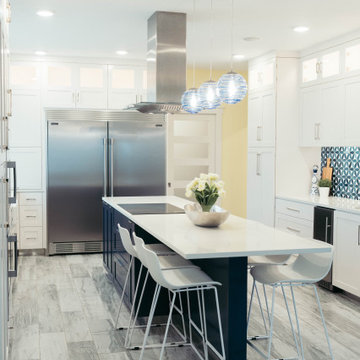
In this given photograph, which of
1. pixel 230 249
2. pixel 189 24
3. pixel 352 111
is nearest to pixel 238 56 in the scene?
pixel 189 24

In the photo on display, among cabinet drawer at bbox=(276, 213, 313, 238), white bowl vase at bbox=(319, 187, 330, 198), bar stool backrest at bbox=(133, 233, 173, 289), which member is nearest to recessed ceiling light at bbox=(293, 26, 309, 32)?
white bowl vase at bbox=(319, 187, 330, 198)

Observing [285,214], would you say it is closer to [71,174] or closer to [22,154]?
[71,174]

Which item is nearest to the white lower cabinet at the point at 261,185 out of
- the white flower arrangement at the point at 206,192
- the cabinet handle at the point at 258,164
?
the cabinet handle at the point at 258,164

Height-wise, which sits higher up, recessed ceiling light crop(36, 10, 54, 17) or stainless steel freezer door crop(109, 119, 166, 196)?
recessed ceiling light crop(36, 10, 54, 17)

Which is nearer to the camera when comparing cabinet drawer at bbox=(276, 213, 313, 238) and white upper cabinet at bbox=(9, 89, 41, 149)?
cabinet drawer at bbox=(276, 213, 313, 238)

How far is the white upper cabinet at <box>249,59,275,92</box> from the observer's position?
640 centimetres

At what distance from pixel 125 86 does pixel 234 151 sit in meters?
1.98

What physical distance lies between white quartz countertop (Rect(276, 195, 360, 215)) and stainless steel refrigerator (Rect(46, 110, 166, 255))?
1.86 metres

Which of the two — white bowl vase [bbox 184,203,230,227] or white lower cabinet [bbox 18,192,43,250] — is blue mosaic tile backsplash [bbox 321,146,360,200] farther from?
white lower cabinet [bbox 18,192,43,250]

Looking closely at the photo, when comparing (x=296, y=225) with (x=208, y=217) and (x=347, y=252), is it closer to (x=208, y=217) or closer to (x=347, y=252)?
(x=347, y=252)

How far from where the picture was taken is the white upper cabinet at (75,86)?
693 cm

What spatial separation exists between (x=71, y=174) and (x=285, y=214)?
2.75 m

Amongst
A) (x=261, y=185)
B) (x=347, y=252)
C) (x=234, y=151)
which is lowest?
(x=347, y=252)

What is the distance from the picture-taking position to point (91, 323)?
420 cm
